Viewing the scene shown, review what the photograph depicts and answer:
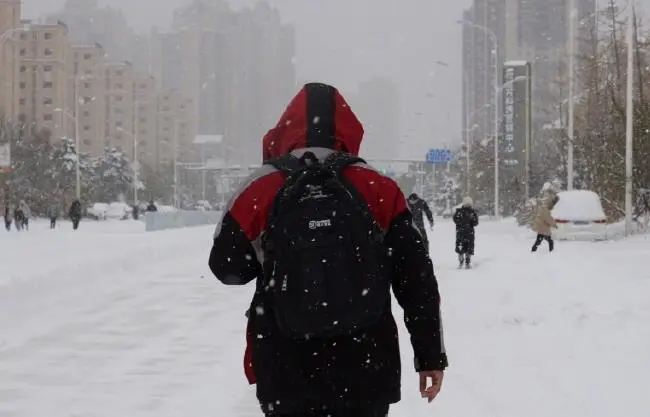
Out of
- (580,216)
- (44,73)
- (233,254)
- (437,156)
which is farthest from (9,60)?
(233,254)

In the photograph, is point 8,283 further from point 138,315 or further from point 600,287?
point 600,287

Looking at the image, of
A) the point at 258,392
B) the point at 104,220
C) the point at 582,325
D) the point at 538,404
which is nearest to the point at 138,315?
the point at 582,325

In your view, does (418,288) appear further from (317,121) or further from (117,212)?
(117,212)

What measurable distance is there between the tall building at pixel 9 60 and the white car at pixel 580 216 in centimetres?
9616

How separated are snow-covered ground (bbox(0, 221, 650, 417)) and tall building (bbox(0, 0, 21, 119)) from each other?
347 feet

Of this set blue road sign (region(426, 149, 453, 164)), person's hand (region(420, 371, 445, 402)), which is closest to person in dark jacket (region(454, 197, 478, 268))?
person's hand (region(420, 371, 445, 402))

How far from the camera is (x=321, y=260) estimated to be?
3.21 meters

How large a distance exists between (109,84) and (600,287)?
588 feet

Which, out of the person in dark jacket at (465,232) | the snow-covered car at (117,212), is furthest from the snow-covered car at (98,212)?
the person in dark jacket at (465,232)

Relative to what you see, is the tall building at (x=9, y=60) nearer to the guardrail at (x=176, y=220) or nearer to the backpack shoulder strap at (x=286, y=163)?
the guardrail at (x=176, y=220)

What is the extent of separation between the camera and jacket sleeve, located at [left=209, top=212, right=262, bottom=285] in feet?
11.2

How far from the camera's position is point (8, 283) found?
16.7m

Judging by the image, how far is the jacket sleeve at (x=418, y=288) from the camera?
3.44 meters

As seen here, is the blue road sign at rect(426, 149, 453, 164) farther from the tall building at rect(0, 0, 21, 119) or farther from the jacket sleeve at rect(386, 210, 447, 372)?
the jacket sleeve at rect(386, 210, 447, 372)
